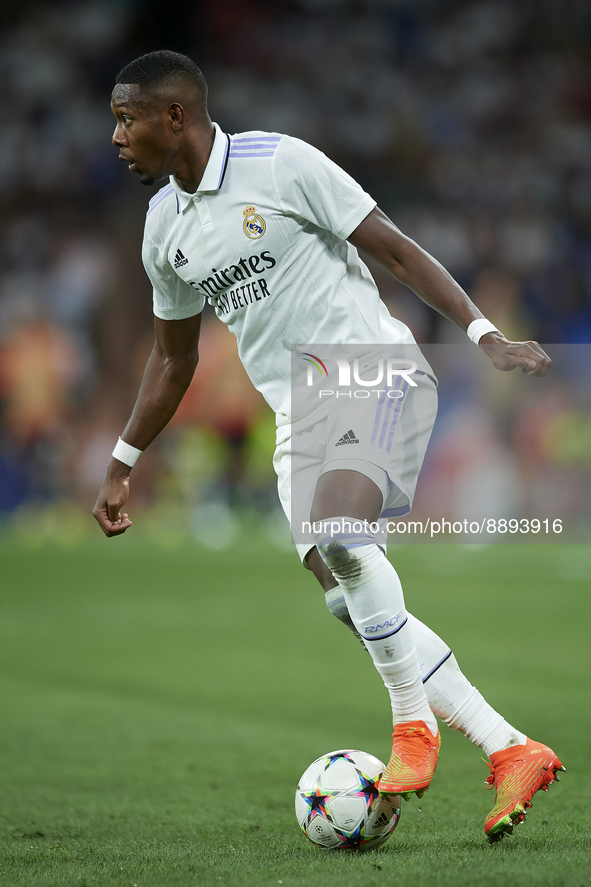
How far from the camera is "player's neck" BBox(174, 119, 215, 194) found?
3365 millimetres

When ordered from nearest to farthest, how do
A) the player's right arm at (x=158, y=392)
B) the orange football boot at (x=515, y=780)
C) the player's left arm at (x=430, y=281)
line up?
the player's left arm at (x=430, y=281) → the orange football boot at (x=515, y=780) → the player's right arm at (x=158, y=392)

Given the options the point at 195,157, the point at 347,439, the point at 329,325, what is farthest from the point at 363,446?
the point at 195,157

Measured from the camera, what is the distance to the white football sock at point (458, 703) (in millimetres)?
3312

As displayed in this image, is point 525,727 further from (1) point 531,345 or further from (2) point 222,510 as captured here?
(2) point 222,510

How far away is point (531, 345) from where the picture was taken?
118 inches

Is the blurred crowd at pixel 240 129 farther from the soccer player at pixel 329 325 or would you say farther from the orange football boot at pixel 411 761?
the orange football boot at pixel 411 761

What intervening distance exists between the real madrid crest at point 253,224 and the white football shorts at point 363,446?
0.57 meters

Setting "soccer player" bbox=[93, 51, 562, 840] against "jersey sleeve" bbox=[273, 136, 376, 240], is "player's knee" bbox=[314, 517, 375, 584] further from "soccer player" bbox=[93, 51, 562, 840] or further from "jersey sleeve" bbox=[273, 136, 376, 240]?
"jersey sleeve" bbox=[273, 136, 376, 240]

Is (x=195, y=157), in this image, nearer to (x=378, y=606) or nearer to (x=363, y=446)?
(x=363, y=446)

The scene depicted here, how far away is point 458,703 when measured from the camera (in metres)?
3.33

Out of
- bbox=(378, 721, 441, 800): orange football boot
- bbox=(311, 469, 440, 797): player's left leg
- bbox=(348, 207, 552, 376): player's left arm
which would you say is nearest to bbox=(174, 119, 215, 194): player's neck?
bbox=(348, 207, 552, 376): player's left arm

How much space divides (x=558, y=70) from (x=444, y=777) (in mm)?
17789

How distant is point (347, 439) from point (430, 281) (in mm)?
534

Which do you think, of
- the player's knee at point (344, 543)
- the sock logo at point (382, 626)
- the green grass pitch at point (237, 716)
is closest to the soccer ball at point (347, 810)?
the green grass pitch at point (237, 716)
